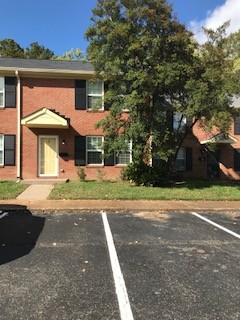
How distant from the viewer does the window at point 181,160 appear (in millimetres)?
19266

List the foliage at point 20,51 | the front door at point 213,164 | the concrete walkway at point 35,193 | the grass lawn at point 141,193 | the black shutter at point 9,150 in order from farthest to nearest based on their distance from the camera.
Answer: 1. the foliage at point 20,51
2. the front door at point 213,164
3. the black shutter at point 9,150
4. the grass lawn at point 141,193
5. the concrete walkway at point 35,193

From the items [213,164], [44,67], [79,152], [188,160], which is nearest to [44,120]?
[79,152]

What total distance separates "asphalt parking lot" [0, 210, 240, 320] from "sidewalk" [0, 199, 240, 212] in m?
1.58

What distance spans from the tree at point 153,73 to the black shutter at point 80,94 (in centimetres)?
283

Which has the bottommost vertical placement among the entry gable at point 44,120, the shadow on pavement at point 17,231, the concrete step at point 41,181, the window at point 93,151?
the shadow on pavement at point 17,231

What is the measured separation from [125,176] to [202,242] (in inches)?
391

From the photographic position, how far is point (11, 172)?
54.4 ft

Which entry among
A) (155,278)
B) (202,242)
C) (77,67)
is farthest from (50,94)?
(155,278)

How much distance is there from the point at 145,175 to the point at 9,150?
7.32 meters

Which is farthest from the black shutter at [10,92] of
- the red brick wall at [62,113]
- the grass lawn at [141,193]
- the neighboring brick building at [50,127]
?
the grass lawn at [141,193]

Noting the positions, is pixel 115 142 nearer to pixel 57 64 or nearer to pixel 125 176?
pixel 125 176

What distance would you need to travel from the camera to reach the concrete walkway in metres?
11.5

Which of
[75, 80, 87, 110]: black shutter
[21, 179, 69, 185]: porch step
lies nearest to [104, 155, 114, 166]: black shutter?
[21, 179, 69, 185]: porch step

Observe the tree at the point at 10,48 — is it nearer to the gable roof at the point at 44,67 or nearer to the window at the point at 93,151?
the gable roof at the point at 44,67
